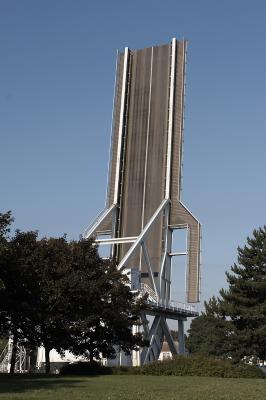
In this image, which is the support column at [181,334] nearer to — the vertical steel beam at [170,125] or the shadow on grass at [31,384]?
the vertical steel beam at [170,125]

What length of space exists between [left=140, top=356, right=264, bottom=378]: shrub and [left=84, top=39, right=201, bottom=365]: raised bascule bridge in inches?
892

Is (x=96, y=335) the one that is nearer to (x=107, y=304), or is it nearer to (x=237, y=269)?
(x=107, y=304)

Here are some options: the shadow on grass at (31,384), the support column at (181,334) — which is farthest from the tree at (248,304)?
the shadow on grass at (31,384)

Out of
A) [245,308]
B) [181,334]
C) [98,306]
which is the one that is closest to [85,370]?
[98,306]

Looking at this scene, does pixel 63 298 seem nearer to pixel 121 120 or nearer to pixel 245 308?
pixel 245 308

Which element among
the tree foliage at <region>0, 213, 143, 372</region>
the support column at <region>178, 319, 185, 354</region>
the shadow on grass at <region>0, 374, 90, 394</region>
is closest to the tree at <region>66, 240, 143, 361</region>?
the tree foliage at <region>0, 213, 143, 372</region>

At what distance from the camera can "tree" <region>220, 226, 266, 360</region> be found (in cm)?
4728

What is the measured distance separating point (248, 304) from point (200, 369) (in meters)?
19.2

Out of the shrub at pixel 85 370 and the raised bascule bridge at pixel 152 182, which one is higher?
the raised bascule bridge at pixel 152 182

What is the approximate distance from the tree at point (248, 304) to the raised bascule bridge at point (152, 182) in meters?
5.63

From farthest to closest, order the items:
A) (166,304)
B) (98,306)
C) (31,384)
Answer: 1. (166,304)
2. (98,306)
3. (31,384)

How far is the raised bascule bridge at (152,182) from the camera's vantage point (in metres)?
56.2

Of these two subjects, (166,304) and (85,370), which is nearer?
(85,370)

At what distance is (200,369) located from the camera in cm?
3069
